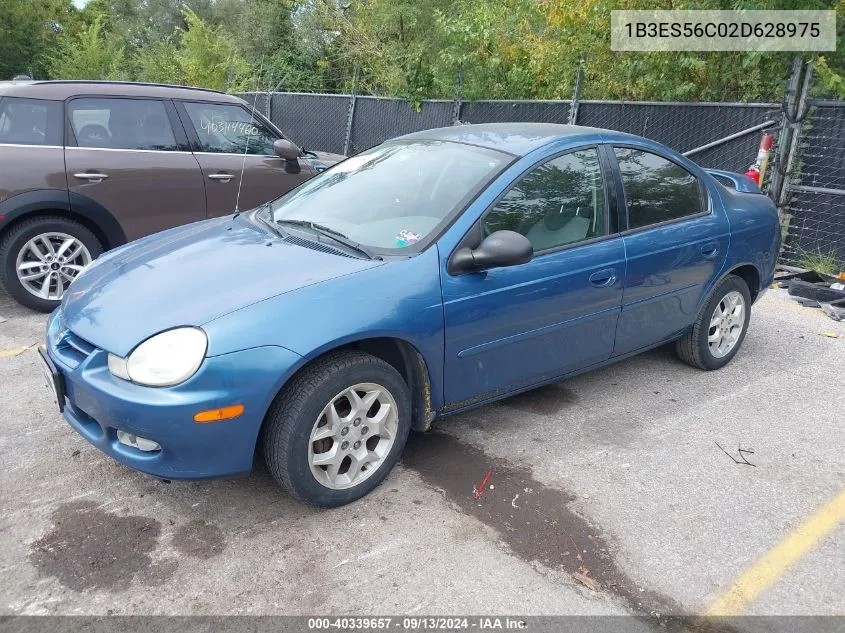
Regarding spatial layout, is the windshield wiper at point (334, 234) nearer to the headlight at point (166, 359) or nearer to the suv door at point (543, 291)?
the suv door at point (543, 291)

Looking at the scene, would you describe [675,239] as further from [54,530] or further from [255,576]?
[54,530]

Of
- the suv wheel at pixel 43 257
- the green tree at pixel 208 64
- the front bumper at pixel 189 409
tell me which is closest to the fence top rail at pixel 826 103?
the front bumper at pixel 189 409

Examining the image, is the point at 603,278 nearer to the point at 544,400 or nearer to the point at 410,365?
the point at 544,400

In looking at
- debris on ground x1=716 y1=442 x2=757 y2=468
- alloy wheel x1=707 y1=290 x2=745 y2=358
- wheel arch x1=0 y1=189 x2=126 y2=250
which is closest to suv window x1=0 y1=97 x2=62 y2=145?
wheel arch x1=0 y1=189 x2=126 y2=250

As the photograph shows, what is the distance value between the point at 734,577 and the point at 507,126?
2711 millimetres

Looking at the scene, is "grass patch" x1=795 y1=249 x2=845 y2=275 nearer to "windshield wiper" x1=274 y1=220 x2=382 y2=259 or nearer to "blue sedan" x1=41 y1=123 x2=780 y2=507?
"blue sedan" x1=41 y1=123 x2=780 y2=507

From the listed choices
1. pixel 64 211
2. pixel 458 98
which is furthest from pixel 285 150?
pixel 458 98

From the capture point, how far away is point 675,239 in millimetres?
4203

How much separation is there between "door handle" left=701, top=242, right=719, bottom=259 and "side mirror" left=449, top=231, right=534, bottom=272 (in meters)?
1.69

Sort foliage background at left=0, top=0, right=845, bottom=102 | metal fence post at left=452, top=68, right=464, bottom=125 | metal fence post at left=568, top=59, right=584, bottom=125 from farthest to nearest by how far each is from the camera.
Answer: metal fence post at left=452, top=68, right=464, bottom=125 < metal fence post at left=568, top=59, right=584, bottom=125 < foliage background at left=0, top=0, right=845, bottom=102

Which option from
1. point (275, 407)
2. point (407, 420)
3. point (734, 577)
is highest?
point (275, 407)

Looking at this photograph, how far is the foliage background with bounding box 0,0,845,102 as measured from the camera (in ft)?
29.6

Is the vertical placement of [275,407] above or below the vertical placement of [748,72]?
below

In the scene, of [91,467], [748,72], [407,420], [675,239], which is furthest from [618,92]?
[91,467]
